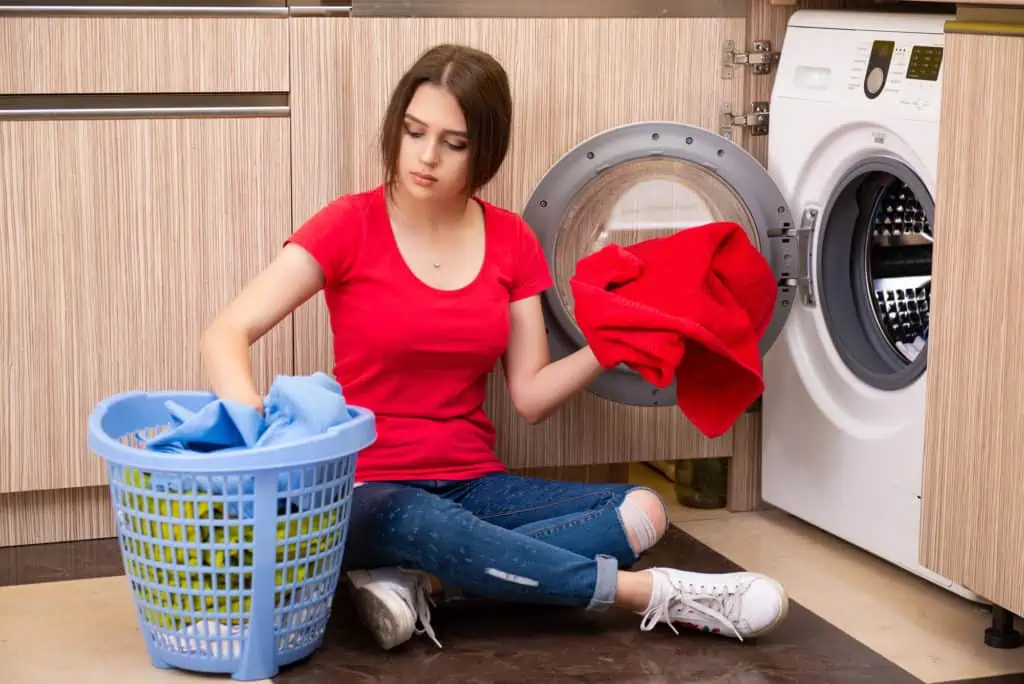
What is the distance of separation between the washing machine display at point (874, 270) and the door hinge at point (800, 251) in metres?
0.02

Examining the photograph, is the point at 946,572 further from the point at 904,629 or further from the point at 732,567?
the point at 732,567

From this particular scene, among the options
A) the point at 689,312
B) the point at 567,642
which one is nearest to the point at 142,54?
the point at 689,312

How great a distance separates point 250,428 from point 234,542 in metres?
0.13

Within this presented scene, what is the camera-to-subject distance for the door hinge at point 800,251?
6.80 ft

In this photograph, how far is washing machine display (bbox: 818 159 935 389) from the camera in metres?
2.04

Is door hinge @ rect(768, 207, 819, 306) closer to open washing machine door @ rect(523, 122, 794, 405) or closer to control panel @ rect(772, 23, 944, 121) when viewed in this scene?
open washing machine door @ rect(523, 122, 794, 405)

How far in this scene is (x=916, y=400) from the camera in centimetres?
188

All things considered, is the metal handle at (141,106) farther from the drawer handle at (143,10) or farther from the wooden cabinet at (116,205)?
the drawer handle at (143,10)

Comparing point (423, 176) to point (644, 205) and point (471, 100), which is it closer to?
point (471, 100)

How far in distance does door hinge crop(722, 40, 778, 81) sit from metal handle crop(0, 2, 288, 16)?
2.18ft

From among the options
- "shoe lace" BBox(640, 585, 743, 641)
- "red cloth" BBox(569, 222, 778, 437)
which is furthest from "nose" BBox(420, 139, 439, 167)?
"shoe lace" BBox(640, 585, 743, 641)

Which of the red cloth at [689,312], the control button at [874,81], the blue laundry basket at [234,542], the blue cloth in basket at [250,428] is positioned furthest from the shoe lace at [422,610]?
the control button at [874,81]

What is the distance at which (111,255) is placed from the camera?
1.97m

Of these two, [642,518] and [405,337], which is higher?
[405,337]
